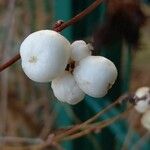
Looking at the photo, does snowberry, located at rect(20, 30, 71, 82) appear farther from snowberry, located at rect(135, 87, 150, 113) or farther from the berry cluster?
snowberry, located at rect(135, 87, 150, 113)

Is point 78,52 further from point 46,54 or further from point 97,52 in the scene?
point 97,52

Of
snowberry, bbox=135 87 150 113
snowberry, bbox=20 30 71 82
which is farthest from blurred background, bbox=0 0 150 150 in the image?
snowberry, bbox=20 30 71 82

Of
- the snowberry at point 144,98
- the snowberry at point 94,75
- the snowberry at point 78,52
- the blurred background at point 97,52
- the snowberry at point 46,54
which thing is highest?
the snowberry at point 46,54

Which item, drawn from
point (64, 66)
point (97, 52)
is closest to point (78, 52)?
point (64, 66)

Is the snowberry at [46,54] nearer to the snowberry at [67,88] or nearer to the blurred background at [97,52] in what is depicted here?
the snowberry at [67,88]

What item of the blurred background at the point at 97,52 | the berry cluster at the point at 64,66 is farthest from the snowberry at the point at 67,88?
the blurred background at the point at 97,52

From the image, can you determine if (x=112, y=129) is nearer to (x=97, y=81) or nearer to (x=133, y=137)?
(x=133, y=137)

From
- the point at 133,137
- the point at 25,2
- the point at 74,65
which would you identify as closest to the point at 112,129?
the point at 133,137

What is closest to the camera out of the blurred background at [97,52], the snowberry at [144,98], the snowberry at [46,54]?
the snowberry at [46,54]
